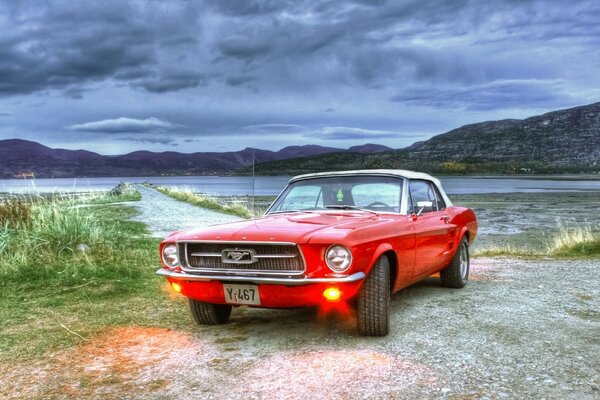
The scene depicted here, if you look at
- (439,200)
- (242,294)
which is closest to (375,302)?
(242,294)

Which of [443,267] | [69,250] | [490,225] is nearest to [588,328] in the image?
[443,267]

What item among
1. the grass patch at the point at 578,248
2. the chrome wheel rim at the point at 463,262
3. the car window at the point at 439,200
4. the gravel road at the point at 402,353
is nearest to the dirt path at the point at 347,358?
the gravel road at the point at 402,353

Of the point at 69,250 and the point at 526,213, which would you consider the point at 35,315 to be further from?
the point at 526,213

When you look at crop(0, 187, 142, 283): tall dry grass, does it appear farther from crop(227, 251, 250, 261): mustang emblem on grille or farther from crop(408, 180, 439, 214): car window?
crop(408, 180, 439, 214): car window

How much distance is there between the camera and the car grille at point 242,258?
4.52 meters

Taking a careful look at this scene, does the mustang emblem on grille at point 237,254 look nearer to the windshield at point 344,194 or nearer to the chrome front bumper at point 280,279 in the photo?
the chrome front bumper at point 280,279

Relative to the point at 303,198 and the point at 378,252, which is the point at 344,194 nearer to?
the point at 303,198

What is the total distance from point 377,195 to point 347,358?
6.99ft

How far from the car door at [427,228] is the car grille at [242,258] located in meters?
1.67

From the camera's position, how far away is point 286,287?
14.7 ft

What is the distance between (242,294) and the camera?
183 inches

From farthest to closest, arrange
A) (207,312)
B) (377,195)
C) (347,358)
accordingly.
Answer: (377,195)
(207,312)
(347,358)

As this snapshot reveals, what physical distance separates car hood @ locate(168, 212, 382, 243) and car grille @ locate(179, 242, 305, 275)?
0.21 ft

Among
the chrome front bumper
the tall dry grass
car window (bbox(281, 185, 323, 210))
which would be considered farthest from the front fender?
the tall dry grass
